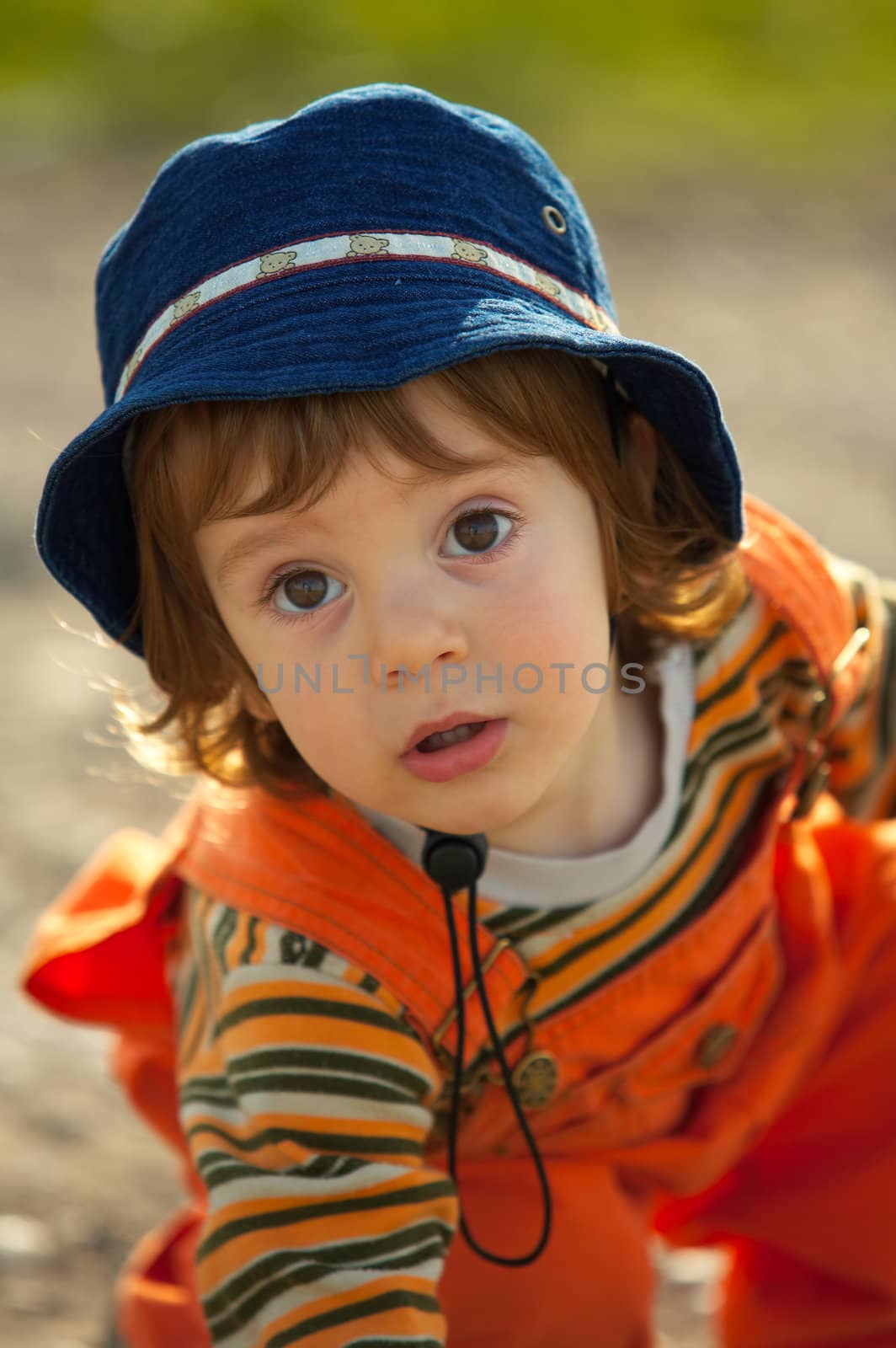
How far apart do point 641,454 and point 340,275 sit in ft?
1.10

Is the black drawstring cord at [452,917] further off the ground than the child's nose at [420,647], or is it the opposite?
the child's nose at [420,647]

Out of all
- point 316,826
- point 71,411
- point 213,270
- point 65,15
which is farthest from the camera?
point 65,15

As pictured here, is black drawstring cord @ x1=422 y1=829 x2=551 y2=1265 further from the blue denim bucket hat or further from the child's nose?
the blue denim bucket hat

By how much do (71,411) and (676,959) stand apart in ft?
7.56

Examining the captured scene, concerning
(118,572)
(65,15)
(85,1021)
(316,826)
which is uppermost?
(65,15)

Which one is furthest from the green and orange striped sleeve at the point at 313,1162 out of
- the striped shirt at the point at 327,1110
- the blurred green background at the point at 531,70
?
the blurred green background at the point at 531,70

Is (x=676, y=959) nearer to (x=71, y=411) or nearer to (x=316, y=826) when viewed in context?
(x=316, y=826)

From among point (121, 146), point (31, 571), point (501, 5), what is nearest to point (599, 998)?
point (31, 571)

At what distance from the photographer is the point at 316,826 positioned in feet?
4.47

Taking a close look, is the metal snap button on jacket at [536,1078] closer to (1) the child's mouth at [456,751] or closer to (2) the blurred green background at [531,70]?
(1) the child's mouth at [456,751]

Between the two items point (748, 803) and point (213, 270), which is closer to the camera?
point (213, 270)

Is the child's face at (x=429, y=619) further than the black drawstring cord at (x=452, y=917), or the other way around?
the black drawstring cord at (x=452, y=917)

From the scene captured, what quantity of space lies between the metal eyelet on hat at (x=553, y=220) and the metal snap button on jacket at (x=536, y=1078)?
660mm

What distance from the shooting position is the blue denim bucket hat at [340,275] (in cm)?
113
